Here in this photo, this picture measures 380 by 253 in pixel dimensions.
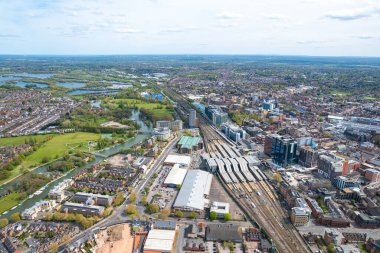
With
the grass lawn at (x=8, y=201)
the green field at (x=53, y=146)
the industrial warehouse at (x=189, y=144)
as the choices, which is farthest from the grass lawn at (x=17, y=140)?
the industrial warehouse at (x=189, y=144)

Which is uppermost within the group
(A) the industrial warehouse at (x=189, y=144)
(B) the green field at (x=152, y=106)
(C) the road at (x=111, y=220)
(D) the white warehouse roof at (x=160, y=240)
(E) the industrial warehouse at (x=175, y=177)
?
(B) the green field at (x=152, y=106)

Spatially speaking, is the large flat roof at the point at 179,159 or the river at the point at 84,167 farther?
the large flat roof at the point at 179,159

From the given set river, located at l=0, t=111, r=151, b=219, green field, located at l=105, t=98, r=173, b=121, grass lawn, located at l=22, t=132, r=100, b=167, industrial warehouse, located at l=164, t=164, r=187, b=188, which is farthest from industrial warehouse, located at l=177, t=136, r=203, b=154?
green field, located at l=105, t=98, r=173, b=121

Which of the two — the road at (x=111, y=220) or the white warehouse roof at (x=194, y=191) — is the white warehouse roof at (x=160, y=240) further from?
the white warehouse roof at (x=194, y=191)

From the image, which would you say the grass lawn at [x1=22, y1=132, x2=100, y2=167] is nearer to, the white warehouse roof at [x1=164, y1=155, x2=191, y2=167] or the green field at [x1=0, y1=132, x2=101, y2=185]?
the green field at [x1=0, y1=132, x2=101, y2=185]

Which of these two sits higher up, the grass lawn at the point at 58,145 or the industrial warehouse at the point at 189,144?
the industrial warehouse at the point at 189,144

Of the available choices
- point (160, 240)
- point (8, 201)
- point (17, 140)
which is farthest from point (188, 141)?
point (17, 140)

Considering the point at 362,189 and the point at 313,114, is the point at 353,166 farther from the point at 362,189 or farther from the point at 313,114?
the point at 313,114
